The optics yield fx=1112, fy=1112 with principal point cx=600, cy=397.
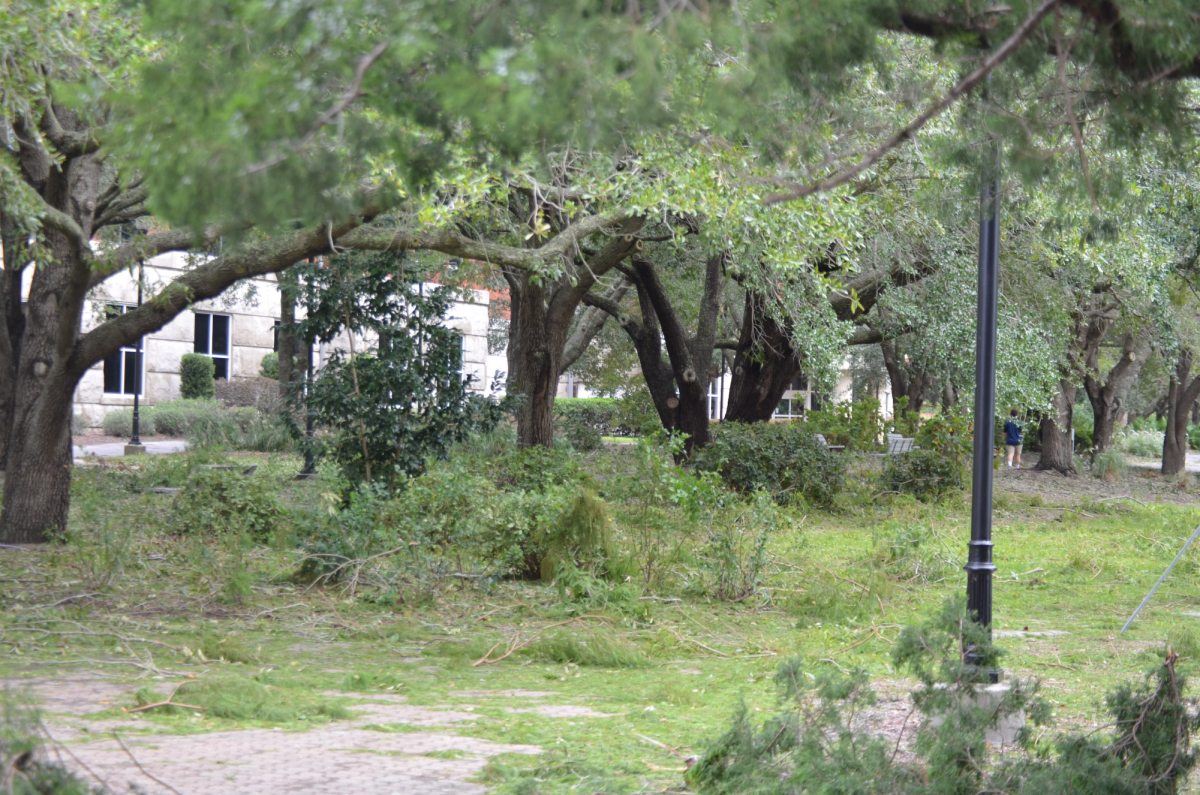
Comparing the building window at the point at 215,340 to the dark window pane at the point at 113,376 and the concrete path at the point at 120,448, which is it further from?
the concrete path at the point at 120,448

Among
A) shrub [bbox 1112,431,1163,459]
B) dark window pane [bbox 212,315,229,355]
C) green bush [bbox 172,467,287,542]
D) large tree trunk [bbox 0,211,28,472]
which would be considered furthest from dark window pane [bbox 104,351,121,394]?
shrub [bbox 1112,431,1163,459]

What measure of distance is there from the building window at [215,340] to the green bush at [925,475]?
21484mm

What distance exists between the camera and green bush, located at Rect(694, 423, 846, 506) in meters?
17.6

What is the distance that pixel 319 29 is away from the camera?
3.04 metres

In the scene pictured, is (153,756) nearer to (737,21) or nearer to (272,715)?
(272,715)

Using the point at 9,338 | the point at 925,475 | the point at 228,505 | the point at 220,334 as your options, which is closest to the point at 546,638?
the point at 228,505

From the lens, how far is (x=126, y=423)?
1127 inches

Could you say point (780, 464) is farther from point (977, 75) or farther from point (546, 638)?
point (977, 75)

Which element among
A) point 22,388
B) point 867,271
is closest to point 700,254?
point 867,271

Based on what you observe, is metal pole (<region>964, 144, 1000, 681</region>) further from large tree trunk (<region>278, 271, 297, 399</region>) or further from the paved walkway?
large tree trunk (<region>278, 271, 297, 399</region>)

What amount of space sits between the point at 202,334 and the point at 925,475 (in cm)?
2290

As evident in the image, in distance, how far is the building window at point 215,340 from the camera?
33281 mm

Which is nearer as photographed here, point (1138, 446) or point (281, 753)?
point (281, 753)

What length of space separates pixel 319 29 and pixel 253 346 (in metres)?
33.1
